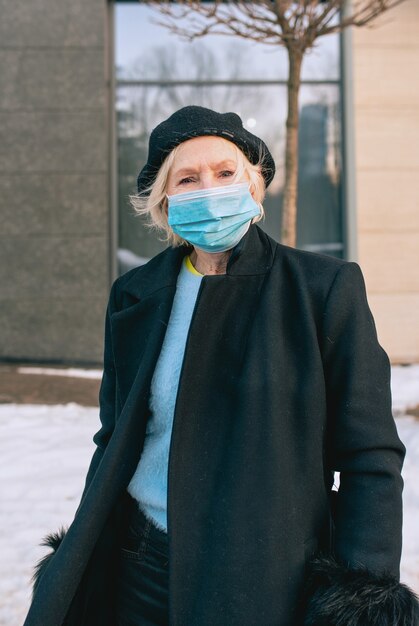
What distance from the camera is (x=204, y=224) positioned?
1618mm

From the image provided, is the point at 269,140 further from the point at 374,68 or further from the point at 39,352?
the point at 39,352

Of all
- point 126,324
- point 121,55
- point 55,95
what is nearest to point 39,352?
point 55,95

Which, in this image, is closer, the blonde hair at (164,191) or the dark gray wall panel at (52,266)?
the blonde hair at (164,191)

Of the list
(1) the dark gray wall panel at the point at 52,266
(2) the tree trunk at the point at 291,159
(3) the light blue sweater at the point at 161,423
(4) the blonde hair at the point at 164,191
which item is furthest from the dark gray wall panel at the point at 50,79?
(3) the light blue sweater at the point at 161,423

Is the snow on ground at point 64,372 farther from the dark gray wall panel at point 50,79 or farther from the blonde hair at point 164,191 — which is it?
the blonde hair at point 164,191

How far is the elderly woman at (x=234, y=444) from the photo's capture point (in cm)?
131

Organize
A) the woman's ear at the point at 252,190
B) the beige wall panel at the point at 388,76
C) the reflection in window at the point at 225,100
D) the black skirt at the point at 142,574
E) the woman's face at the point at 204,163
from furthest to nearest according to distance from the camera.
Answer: the reflection in window at the point at 225,100 → the beige wall panel at the point at 388,76 → the woman's ear at the point at 252,190 → the woman's face at the point at 204,163 → the black skirt at the point at 142,574

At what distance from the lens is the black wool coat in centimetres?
131

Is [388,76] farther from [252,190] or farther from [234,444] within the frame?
[234,444]

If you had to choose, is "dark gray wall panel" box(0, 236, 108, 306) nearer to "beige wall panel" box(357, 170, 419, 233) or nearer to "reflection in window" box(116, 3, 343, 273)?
"reflection in window" box(116, 3, 343, 273)

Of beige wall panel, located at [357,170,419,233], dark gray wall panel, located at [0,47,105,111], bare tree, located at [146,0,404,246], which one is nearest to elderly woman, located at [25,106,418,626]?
bare tree, located at [146,0,404,246]

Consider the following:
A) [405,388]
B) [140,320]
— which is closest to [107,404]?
[140,320]

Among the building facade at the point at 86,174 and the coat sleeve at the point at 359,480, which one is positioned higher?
the building facade at the point at 86,174

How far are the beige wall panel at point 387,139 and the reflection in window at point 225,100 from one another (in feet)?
1.40
